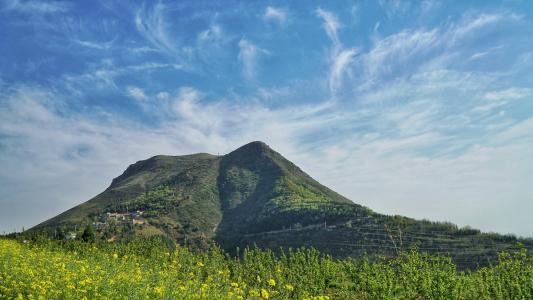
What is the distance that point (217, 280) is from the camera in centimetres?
1356

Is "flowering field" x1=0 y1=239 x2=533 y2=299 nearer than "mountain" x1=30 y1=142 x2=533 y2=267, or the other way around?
"flowering field" x1=0 y1=239 x2=533 y2=299

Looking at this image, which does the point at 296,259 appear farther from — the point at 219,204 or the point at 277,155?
the point at 277,155

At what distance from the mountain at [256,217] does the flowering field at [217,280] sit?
3084 millimetres

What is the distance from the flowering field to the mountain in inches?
121

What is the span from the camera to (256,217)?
116062 millimetres

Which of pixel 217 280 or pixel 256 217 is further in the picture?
pixel 256 217

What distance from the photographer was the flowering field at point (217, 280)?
10156 mm

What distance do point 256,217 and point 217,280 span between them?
340ft

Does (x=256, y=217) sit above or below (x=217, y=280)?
above

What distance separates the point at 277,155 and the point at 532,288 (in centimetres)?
16740

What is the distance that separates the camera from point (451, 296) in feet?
49.6

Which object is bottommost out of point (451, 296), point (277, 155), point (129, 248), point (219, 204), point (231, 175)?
point (451, 296)

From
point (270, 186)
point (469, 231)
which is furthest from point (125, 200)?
point (469, 231)

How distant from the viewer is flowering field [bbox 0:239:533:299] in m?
10.2
